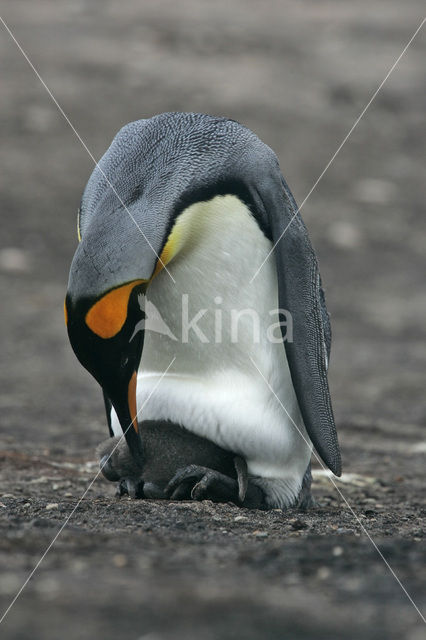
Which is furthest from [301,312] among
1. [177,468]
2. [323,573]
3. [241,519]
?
[323,573]

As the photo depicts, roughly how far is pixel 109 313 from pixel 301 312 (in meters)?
0.93

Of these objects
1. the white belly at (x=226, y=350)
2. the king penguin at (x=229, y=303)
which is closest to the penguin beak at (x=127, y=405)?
the king penguin at (x=229, y=303)

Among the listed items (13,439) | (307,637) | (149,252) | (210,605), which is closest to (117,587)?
(210,605)

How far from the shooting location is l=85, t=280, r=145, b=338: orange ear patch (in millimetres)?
2891

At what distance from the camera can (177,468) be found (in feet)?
11.5

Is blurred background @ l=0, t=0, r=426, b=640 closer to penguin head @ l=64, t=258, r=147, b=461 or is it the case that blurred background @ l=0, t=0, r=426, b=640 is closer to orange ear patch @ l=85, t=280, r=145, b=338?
penguin head @ l=64, t=258, r=147, b=461

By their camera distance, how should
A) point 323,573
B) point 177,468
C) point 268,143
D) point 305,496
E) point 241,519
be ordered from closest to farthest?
point 323,573 → point 241,519 → point 177,468 → point 305,496 → point 268,143

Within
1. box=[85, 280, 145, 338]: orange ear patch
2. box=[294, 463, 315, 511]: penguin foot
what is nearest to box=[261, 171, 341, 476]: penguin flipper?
box=[294, 463, 315, 511]: penguin foot

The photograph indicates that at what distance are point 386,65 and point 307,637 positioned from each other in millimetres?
12391

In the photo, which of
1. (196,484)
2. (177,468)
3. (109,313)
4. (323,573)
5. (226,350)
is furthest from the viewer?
(226,350)

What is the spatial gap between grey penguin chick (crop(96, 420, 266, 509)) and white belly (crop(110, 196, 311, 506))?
0.05m

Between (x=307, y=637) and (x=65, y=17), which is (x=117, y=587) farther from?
(x=65, y=17)

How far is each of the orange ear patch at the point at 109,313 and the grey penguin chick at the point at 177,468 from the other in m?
0.67

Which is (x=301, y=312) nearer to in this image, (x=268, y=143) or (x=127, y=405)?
(x=127, y=405)
